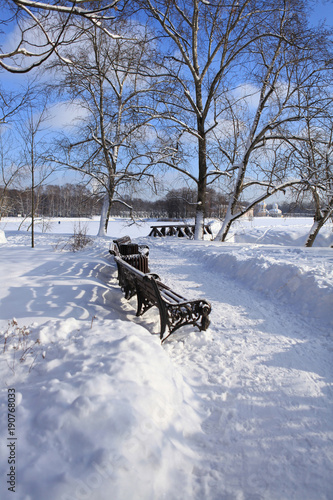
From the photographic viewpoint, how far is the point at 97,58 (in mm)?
14383

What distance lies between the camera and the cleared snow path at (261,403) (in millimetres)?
1693

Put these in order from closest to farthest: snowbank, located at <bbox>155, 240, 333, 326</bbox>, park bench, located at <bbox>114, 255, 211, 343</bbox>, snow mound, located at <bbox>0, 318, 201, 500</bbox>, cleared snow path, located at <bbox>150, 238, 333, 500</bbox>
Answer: snow mound, located at <bbox>0, 318, 201, 500</bbox>
cleared snow path, located at <bbox>150, 238, 333, 500</bbox>
park bench, located at <bbox>114, 255, 211, 343</bbox>
snowbank, located at <bbox>155, 240, 333, 326</bbox>

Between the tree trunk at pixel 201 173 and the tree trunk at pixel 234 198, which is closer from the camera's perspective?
the tree trunk at pixel 234 198

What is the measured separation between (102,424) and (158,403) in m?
0.47

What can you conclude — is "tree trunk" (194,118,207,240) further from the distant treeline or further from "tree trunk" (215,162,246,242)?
"tree trunk" (215,162,246,242)

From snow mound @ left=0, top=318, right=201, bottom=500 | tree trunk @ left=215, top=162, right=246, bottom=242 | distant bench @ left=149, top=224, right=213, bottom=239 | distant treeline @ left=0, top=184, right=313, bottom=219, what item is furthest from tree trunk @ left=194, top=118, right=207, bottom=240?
snow mound @ left=0, top=318, right=201, bottom=500

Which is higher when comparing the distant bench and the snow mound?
the distant bench

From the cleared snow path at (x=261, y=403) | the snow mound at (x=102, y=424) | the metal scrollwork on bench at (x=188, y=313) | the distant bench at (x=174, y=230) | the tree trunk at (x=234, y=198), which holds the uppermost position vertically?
the tree trunk at (x=234, y=198)

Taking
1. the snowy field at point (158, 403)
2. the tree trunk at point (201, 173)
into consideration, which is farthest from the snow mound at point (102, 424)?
the tree trunk at point (201, 173)

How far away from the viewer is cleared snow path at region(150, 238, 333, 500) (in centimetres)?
169

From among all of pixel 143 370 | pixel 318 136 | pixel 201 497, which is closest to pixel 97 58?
pixel 318 136

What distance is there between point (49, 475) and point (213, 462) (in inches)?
40.7

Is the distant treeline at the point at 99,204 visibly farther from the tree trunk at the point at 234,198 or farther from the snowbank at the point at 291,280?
the snowbank at the point at 291,280

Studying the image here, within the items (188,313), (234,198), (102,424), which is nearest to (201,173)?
(234,198)
